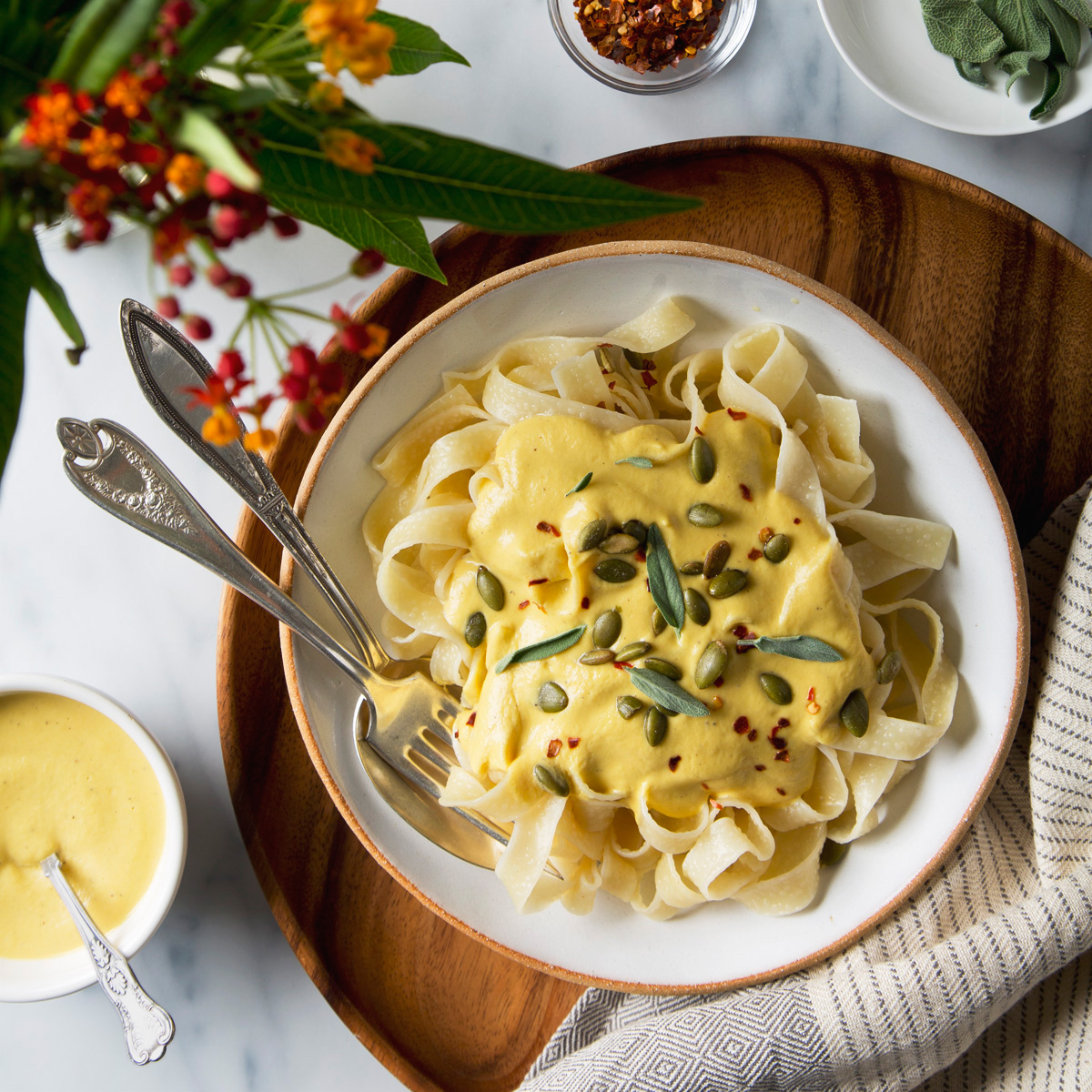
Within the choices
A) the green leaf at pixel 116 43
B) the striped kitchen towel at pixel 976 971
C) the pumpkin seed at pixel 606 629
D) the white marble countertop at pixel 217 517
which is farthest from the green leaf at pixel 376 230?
the striped kitchen towel at pixel 976 971

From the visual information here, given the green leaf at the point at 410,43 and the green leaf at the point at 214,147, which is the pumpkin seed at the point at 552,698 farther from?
the green leaf at the point at 214,147

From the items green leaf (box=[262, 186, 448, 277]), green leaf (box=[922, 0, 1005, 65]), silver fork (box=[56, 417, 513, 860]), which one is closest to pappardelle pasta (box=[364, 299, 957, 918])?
silver fork (box=[56, 417, 513, 860])

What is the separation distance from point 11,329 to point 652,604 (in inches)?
55.3

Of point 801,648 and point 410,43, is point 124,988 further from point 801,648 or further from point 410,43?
point 410,43

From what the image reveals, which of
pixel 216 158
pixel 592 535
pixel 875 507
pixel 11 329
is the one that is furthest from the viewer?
pixel 875 507

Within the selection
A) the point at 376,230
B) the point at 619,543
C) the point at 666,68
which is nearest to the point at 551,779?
the point at 619,543

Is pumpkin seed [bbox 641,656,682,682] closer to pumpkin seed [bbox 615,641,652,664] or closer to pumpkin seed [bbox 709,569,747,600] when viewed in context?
pumpkin seed [bbox 615,641,652,664]

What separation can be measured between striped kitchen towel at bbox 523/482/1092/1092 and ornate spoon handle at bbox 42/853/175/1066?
1028 millimetres

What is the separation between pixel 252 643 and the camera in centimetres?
252

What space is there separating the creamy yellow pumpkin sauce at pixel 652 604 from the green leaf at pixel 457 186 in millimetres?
961

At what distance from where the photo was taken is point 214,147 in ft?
2.64

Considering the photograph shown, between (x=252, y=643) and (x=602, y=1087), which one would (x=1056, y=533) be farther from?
(x=252, y=643)

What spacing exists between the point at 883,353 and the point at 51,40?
1.69 m

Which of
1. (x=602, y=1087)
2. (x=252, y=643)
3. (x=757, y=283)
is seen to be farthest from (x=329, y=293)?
(x=602, y=1087)
